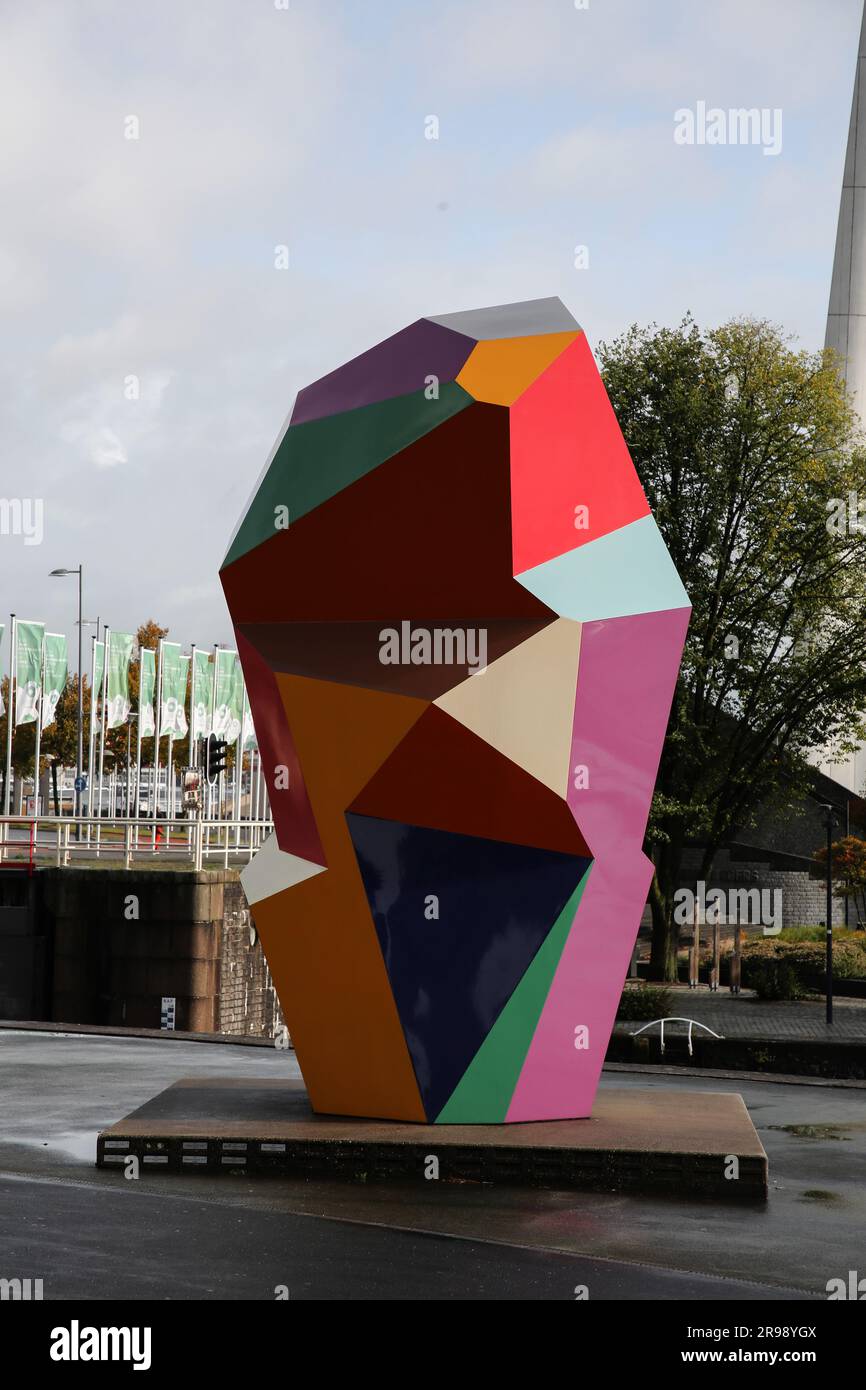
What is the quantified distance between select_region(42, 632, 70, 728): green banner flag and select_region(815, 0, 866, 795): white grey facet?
2858 cm

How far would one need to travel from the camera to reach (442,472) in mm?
10945

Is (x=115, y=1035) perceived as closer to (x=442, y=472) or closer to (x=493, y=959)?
(x=493, y=959)

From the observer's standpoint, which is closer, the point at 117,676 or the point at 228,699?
the point at 117,676

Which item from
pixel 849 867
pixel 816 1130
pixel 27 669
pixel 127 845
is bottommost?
pixel 816 1130

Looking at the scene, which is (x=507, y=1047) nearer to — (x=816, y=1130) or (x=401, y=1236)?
(x=401, y=1236)

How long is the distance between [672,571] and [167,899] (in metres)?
16.3

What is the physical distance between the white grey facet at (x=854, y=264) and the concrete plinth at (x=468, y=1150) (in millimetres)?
48579

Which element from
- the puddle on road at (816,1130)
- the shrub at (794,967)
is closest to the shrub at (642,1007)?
the shrub at (794,967)

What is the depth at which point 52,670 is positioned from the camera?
4656 cm

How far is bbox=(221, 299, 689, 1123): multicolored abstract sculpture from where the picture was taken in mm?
11031

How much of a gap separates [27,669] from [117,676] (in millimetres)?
4301
